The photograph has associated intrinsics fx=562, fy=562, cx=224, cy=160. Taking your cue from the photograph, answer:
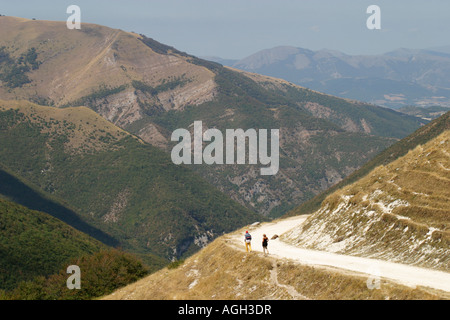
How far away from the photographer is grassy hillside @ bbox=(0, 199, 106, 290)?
114m

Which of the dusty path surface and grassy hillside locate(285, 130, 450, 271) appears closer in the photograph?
the dusty path surface

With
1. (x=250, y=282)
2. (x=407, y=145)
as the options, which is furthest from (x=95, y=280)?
(x=407, y=145)

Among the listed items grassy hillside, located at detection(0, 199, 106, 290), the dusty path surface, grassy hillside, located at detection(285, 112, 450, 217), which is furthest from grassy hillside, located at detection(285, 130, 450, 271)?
grassy hillside, located at detection(285, 112, 450, 217)

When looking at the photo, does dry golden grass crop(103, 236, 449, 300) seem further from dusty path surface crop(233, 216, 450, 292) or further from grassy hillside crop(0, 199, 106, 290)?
grassy hillside crop(0, 199, 106, 290)

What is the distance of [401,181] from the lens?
187 ft

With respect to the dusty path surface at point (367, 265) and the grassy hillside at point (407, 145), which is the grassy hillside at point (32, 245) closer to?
the grassy hillside at point (407, 145)

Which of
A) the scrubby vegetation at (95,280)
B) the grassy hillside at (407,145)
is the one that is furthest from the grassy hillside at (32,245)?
the grassy hillside at (407,145)

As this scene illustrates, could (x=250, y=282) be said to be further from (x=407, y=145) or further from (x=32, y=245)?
(x=407, y=145)

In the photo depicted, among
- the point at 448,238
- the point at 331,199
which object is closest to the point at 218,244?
the point at 331,199

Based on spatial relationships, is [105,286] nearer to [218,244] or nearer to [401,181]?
[218,244]

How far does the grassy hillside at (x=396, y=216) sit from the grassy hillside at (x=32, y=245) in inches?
2776

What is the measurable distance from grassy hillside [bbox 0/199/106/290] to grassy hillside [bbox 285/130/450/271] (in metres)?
70.5

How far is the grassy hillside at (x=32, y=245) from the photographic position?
114500mm
